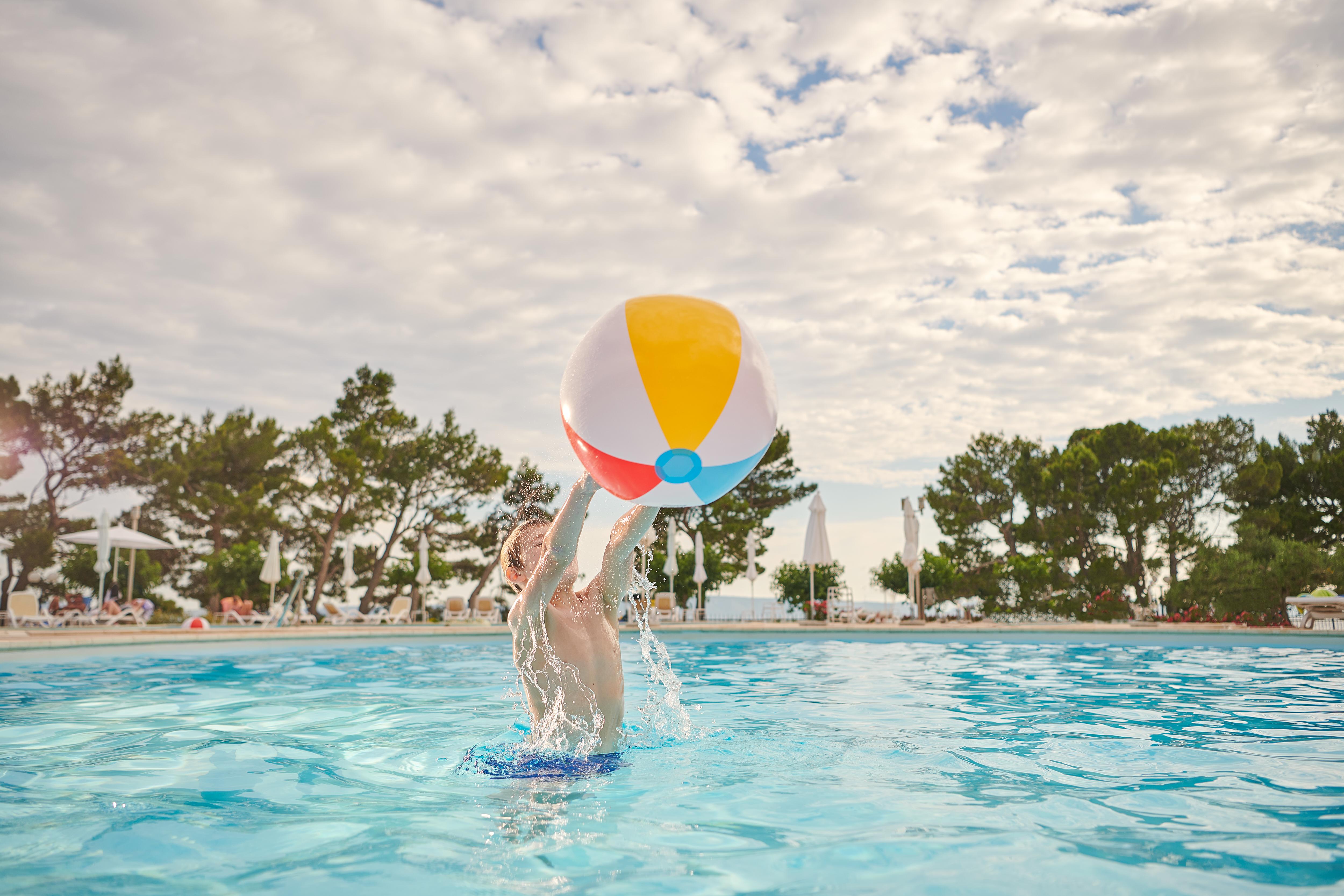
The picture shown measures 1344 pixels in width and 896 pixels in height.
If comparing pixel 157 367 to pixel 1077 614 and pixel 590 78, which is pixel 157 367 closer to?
pixel 590 78

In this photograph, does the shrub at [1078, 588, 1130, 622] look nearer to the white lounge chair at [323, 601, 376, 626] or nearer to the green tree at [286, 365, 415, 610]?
the white lounge chair at [323, 601, 376, 626]

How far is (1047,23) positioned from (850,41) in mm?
3727

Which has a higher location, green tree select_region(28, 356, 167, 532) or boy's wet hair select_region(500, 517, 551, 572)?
green tree select_region(28, 356, 167, 532)

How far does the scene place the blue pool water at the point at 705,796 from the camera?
2656 mm

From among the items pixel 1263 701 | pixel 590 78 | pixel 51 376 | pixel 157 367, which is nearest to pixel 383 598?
pixel 157 367

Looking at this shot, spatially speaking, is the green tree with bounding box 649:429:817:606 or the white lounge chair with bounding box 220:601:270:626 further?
the green tree with bounding box 649:429:817:606

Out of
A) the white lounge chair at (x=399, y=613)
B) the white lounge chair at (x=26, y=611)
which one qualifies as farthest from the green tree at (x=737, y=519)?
the white lounge chair at (x=26, y=611)

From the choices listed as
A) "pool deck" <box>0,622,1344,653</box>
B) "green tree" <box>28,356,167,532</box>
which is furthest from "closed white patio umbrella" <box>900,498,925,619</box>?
"green tree" <box>28,356,167,532</box>

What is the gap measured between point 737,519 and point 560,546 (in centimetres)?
2692

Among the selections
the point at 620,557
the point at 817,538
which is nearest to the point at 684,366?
the point at 620,557

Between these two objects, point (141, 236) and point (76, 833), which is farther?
point (141, 236)

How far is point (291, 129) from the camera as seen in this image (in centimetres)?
1403

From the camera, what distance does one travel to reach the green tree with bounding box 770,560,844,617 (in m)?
25.0

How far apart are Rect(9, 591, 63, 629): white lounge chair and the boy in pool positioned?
19.1 meters
